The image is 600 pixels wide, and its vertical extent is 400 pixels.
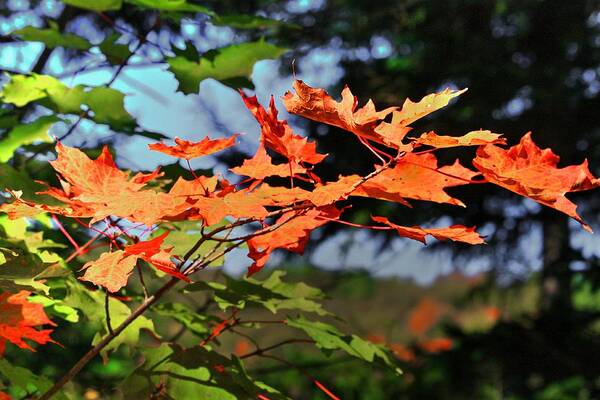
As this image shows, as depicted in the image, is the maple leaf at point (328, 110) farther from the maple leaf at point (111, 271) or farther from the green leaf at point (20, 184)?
the green leaf at point (20, 184)

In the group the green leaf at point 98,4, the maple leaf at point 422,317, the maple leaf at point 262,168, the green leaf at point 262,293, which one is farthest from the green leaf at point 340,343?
the maple leaf at point 422,317

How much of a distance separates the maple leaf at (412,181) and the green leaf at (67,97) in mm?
501

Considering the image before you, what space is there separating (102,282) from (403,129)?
285mm

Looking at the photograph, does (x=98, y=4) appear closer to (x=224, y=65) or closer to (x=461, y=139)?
(x=224, y=65)

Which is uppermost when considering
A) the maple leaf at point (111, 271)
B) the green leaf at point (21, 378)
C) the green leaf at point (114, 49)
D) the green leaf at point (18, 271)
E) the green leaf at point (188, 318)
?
the green leaf at point (114, 49)

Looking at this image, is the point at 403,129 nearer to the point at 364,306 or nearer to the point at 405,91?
the point at 405,91

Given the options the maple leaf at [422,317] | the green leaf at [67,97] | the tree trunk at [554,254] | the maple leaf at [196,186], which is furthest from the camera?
the maple leaf at [422,317]

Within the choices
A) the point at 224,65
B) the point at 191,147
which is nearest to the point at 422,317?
the point at 224,65

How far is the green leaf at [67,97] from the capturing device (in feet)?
3.45

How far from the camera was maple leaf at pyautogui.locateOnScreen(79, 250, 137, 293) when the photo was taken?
2.00 feet

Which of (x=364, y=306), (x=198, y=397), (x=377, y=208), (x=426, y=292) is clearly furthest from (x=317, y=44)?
(x=426, y=292)

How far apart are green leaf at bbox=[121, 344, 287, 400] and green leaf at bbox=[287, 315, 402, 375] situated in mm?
99

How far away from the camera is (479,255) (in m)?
3.37

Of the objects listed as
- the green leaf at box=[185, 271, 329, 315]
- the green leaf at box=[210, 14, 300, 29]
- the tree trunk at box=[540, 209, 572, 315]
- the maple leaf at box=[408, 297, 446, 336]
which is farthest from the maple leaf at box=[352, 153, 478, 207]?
the maple leaf at box=[408, 297, 446, 336]
